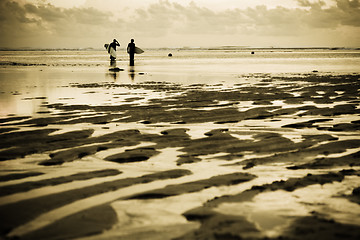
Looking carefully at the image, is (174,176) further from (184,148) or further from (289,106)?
(289,106)

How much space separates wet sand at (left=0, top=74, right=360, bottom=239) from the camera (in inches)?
106

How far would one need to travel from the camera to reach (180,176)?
3.89m

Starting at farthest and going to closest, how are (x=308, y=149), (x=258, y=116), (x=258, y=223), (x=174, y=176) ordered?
(x=258, y=116) < (x=308, y=149) < (x=174, y=176) < (x=258, y=223)

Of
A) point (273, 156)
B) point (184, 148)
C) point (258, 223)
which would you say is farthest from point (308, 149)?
point (258, 223)

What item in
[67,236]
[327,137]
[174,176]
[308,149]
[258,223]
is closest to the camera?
[67,236]

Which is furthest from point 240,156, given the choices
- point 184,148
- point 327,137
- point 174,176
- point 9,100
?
point 9,100

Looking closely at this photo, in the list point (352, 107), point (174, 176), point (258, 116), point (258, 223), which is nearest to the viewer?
point (258, 223)

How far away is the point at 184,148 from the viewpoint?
5152 millimetres

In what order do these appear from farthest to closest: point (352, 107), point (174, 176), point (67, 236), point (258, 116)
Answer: point (352, 107), point (258, 116), point (174, 176), point (67, 236)

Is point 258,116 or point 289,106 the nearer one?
point 258,116

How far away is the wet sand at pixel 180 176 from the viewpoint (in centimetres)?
269

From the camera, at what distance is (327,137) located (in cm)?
571

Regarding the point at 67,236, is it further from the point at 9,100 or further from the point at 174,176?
the point at 9,100

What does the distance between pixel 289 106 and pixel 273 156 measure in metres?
4.90
